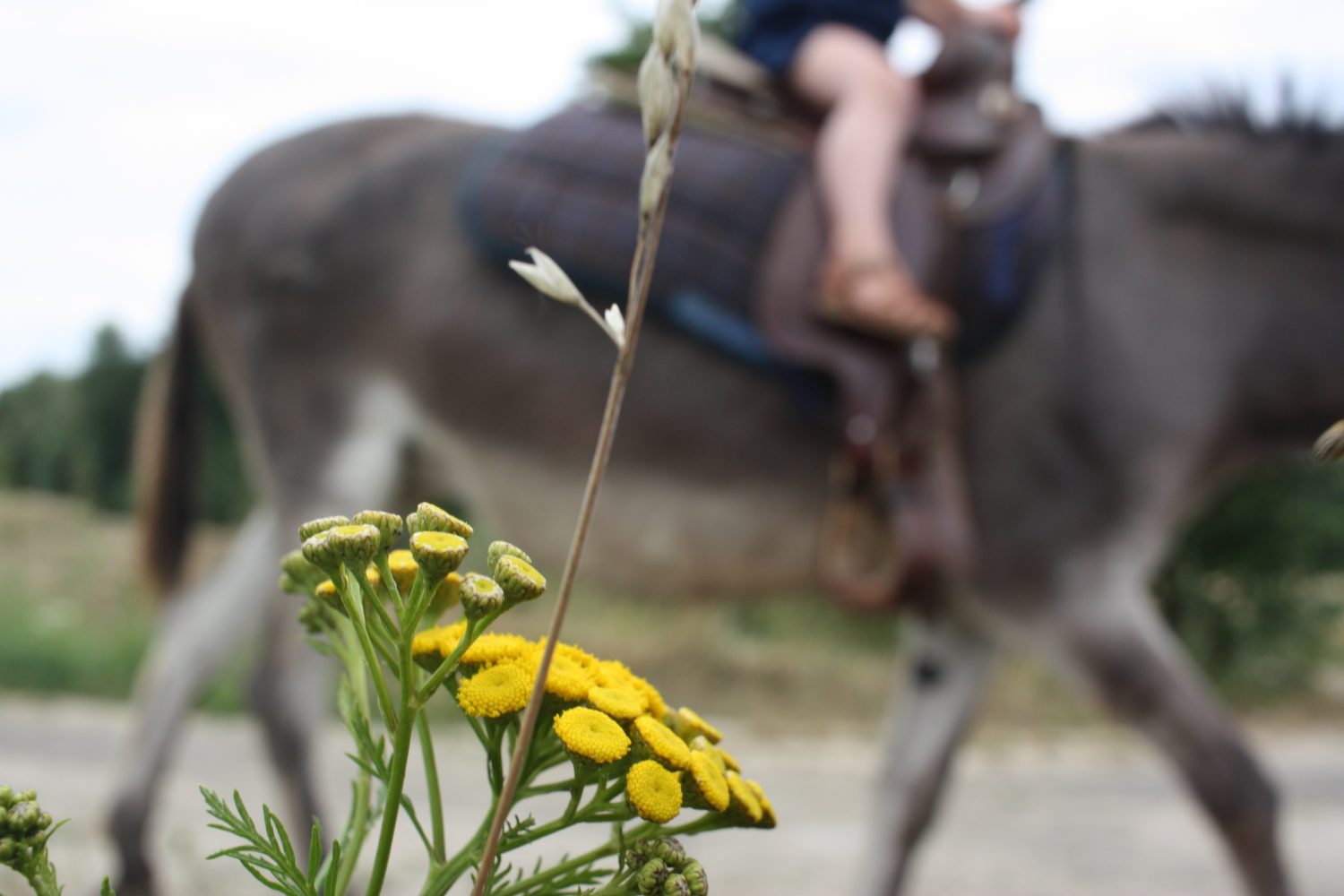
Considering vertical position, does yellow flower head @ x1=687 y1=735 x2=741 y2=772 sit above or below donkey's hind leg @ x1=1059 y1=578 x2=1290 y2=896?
below

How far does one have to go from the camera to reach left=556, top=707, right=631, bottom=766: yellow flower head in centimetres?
41

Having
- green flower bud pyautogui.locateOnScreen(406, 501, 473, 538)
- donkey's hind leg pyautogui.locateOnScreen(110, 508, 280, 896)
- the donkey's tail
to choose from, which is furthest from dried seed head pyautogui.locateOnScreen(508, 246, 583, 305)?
the donkey's tail

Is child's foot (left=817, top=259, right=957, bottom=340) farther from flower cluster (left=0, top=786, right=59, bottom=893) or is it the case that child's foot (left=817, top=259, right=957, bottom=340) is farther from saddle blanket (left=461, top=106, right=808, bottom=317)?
flower cluster (left=0, top=786, right=59, bottom=893)

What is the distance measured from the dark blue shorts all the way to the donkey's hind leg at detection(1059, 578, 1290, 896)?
1.22 meters

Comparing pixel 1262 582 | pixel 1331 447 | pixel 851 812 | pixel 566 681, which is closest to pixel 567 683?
pixel 566 681

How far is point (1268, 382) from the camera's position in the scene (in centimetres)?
233

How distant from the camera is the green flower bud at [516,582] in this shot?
0.37 meters

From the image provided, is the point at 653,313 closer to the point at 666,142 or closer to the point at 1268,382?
the point at 1268,382

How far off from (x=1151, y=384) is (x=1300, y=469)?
4.77 meters

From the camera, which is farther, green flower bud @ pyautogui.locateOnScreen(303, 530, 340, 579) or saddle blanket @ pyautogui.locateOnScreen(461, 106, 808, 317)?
saddle blanket @ pyautogui.locateOnScreen(461, 106, 808, 317)

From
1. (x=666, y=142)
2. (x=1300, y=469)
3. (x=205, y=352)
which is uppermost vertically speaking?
(x=1300, y=469)

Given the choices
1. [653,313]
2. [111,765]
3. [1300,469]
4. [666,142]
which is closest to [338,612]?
[666,142]

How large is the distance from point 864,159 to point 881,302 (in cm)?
30

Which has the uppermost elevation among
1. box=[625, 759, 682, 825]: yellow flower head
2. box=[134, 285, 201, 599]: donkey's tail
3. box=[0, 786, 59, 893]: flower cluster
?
box=[134, 285, 201, 599]: donkey's tail
